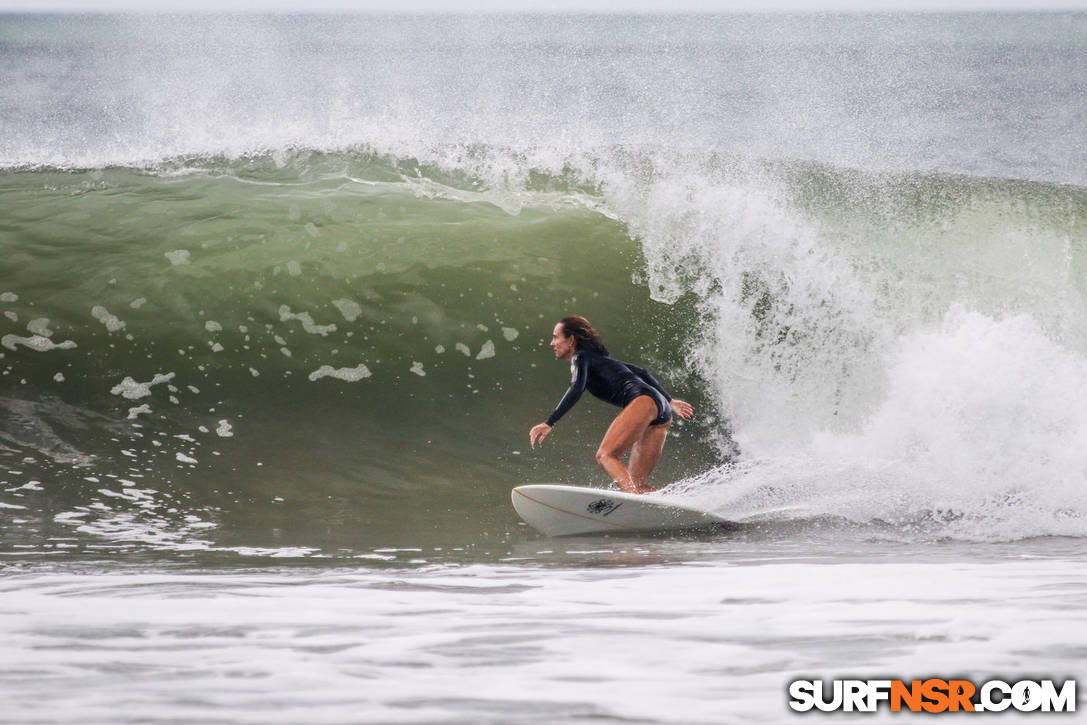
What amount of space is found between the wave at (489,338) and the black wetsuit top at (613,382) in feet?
1.78

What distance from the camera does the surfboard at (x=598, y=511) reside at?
4562 mm

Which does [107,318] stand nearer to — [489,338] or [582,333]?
[489,338]

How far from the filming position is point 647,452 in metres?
5.01

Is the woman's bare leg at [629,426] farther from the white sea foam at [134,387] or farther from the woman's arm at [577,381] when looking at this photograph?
the white sea foam at [134,387]

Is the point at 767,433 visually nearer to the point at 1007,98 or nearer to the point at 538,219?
the point at 538,219

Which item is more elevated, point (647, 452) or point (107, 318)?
point (107, 318)

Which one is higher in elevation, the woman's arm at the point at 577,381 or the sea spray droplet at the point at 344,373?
the woman's arm at the point at 577,381

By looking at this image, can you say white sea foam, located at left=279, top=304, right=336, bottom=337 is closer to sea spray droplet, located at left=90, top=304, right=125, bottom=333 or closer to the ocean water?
the ocean water

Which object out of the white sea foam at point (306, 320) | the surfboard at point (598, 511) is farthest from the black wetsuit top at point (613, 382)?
the white sea foam at point (306, 320)

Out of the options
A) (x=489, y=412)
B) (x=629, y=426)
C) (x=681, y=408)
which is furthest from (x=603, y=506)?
(x=489, y=412)

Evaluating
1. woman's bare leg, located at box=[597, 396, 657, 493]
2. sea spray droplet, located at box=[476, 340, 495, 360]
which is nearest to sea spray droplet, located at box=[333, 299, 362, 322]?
sea spray droplet, located at box=[476, 340, 495, 360]

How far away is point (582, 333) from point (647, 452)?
0.65 m

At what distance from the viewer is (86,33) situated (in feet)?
56.9

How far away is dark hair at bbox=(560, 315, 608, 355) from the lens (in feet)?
16.3
